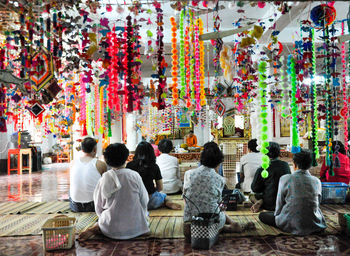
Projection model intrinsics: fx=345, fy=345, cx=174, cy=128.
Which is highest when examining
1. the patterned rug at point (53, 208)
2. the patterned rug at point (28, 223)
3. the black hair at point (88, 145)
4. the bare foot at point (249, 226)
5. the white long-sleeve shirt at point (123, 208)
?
the black hair at point (88, 145)

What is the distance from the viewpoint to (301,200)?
338cm

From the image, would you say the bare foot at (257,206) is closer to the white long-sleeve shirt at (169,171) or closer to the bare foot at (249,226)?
the bare foot at (249,226)

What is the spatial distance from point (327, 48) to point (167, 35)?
500 centimetres

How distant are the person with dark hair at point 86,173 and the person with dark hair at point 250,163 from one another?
6.94 ft

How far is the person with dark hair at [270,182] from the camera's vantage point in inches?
161

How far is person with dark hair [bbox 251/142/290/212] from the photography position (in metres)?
4.10

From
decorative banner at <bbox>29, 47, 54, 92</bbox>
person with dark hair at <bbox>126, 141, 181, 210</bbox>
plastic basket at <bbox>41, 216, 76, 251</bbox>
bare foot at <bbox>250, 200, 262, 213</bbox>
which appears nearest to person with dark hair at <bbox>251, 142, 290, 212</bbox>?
bare foot at <bbox>250, 200, 262, 213</bbox>

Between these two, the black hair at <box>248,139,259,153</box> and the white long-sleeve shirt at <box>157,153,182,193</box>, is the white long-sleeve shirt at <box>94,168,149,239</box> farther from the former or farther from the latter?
the black hair at <box>248,139,259,153</box>

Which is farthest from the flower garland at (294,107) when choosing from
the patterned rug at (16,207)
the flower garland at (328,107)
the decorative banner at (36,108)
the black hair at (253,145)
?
→ the patterned rug at (16,207)

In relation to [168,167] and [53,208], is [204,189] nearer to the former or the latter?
[168,167]

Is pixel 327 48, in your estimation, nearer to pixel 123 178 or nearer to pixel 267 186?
pixel 267 186

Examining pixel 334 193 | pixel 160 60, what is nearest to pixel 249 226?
pixel 334 193

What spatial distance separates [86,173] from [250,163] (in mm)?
2390

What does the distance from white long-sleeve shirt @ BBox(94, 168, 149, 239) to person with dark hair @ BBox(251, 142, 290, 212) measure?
1.51 meters
